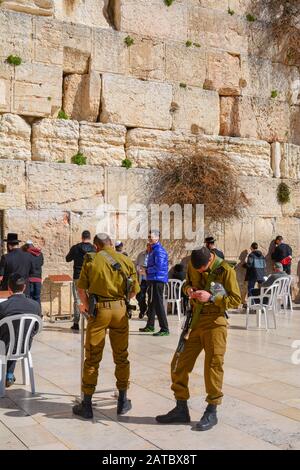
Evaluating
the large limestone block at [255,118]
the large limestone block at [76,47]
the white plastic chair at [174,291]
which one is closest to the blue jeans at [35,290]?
the white plastic chair at [174,291]

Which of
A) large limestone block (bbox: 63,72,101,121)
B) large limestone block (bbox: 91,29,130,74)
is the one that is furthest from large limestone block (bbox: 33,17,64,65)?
large limestone block (bbox: 91,29,130,74)

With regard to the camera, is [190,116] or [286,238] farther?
[286,238]

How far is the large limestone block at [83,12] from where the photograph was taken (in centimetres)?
1080

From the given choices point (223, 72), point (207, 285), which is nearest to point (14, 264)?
point (207, 285)

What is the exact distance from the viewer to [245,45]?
12.5 metres

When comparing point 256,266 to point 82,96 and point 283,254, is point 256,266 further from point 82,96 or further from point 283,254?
point 82,96

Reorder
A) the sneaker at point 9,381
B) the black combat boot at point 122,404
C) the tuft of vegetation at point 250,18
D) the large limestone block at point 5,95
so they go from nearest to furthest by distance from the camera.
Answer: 1. the black combat boot at point 122,404
2. the sneaker at point 9,381
3. the large limestone block at point 5,95
4. the tuft of vegetation at point 250,18

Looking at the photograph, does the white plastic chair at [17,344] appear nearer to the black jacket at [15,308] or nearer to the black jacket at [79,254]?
the black jacket at [15,308]

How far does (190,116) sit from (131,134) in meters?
1.41

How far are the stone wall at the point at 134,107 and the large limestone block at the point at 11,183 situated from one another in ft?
0.06

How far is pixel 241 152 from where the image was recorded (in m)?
12.3

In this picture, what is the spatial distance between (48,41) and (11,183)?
2.73m

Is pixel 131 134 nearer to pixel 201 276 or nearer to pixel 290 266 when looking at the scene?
pixel 290 266
